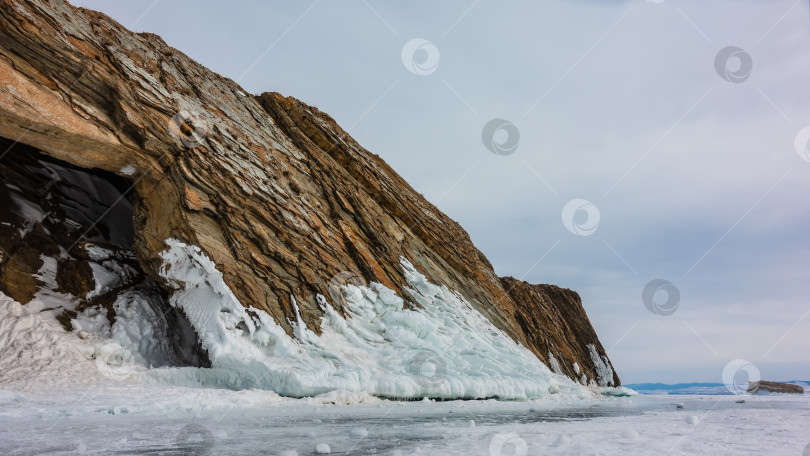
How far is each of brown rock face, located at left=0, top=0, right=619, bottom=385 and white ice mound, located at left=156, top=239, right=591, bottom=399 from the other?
1.70 feet

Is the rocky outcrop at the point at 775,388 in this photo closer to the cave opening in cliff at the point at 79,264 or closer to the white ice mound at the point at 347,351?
the white ice mound at the point at 347,351

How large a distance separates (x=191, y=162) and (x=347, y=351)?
23.0 feet

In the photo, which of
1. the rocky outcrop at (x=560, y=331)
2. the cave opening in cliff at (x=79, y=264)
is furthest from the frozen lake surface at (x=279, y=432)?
the rocky outcrop at (x=560, y=331)

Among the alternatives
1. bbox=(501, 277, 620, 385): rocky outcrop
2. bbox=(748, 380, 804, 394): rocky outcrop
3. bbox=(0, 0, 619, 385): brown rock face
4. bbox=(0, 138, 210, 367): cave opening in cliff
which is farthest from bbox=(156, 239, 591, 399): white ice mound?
bbox=(748, 380, 804, 394): rocky outcrop

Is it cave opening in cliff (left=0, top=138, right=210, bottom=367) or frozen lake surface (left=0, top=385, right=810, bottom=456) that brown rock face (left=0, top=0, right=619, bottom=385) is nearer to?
cave opening in cliff (left=0, top=138, right=210, bottom=367)

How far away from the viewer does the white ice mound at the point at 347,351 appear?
11.7m

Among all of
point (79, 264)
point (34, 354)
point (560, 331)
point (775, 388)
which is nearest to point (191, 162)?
point (79, 264)

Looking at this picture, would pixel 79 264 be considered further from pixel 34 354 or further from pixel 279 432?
pixel 279 432

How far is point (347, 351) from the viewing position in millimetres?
13438

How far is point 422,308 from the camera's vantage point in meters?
17.2

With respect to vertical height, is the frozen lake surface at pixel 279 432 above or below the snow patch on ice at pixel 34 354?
below

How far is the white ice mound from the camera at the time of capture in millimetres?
11680

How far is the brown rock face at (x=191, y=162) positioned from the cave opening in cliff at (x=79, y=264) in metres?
0.17

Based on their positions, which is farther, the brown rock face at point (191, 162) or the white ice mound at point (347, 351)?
the brown rock face at point (191, 162)
